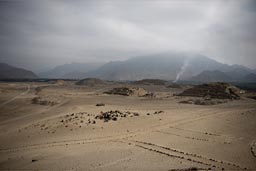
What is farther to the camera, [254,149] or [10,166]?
[254,149]

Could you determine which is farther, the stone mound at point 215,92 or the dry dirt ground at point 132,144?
the stone mound at point 215,92

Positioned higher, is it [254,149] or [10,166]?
[254,149]

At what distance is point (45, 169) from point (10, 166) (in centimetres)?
260

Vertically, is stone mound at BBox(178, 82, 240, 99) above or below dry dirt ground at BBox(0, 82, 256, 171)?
above

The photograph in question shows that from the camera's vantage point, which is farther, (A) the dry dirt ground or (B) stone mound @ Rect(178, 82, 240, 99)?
(B) stone mound @ Rect(178, 82, 240, 99)

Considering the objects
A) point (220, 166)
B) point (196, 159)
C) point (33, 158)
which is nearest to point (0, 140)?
point (33, 158)

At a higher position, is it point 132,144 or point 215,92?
point 215,92

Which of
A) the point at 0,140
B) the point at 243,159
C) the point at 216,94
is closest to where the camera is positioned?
the point at 243,159

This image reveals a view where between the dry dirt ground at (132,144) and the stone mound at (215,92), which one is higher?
the stone mound at (215,92)

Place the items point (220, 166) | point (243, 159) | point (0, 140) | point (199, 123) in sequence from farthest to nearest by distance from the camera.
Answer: point (199, 123), point (0, 140), point (243, 159), point (220, 166)

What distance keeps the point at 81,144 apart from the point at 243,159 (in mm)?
10493

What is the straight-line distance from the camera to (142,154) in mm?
13117

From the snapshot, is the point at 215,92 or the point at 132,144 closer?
the point at 132,144

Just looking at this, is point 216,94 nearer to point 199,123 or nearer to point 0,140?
point 199,123
